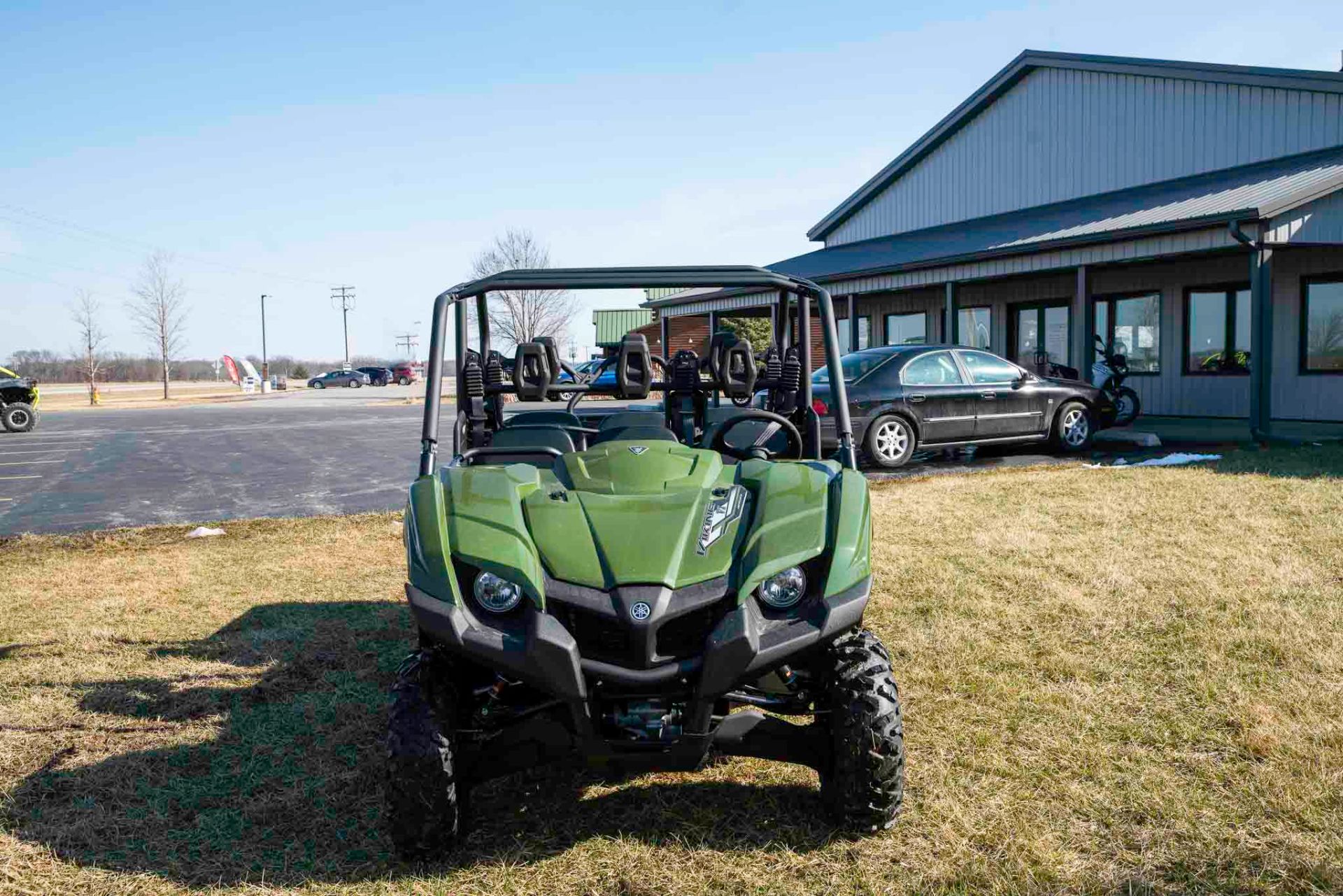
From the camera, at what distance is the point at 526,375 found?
13.6ft

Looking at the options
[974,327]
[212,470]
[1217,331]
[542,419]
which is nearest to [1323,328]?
[1217,331]

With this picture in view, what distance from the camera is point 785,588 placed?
2.97 metres

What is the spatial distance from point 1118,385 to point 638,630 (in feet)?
48.8

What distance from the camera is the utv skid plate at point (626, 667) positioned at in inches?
108

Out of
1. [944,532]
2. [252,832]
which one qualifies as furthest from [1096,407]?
[252,832]

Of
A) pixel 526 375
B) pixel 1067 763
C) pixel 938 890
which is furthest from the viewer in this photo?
pixel 526 375

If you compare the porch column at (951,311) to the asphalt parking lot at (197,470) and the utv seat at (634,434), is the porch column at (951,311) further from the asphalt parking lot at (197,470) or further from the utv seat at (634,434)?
the utv seat at (634,434)

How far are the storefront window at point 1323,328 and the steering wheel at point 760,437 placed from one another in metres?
14.5

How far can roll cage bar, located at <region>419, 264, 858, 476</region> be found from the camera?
12.2ft

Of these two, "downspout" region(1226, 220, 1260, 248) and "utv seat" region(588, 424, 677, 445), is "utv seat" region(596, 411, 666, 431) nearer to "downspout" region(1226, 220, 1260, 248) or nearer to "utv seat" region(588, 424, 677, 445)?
"utv seat" region(588, 424, 677, 445)

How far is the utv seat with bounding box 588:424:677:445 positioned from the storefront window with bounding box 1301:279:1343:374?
49.0 ft

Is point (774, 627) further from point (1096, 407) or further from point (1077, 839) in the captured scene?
point (1096, 407)

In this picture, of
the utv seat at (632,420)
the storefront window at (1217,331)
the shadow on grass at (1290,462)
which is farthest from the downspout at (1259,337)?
the utv seat at (632,420)

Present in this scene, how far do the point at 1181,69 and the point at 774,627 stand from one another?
19.2 meters
